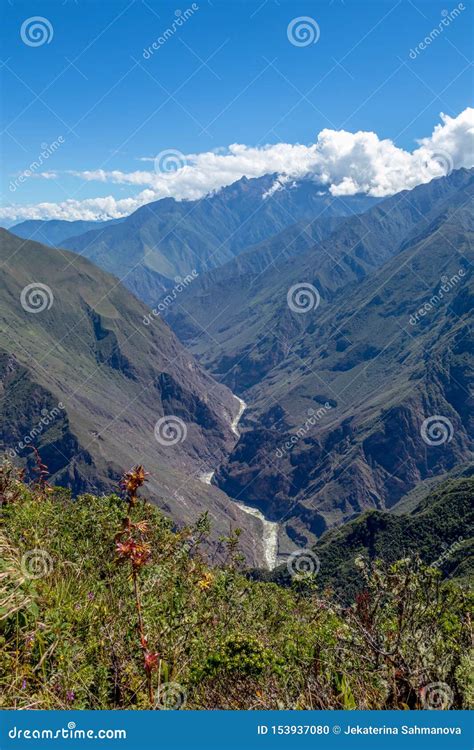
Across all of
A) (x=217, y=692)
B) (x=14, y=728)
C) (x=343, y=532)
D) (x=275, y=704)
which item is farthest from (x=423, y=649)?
(x=343, y=532)

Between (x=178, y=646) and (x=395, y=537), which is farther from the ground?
A: (x=395, y=537)

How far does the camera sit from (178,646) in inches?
345

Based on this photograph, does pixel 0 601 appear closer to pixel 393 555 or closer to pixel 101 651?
pixel 101 651

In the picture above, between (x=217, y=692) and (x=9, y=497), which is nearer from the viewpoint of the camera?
(x=217, y=692)

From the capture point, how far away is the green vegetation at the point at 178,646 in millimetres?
7062

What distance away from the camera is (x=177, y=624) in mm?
9258

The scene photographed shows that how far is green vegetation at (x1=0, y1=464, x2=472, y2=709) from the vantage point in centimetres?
706

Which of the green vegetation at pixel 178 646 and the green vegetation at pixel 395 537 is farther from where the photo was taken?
the green vegetation at pixel 395 537

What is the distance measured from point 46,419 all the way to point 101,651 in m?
195

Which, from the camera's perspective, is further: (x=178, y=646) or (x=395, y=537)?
(x=395, y=537)

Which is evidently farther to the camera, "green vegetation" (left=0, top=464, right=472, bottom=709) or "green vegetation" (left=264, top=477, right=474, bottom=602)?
"green vegetation" (left=264, top=477, right=474, bottom=602)

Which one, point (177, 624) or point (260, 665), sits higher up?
point (260, 665)

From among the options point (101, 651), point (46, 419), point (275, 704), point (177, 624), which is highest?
point (275, 704)

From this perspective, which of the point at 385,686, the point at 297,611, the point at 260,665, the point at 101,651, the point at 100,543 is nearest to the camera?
the point at 385,686
